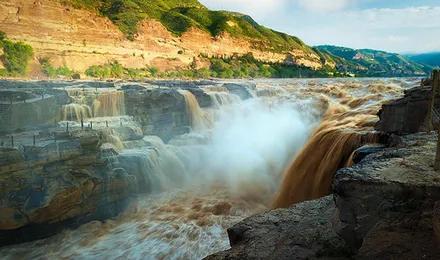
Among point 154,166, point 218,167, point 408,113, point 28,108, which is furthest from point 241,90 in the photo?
point 408,113

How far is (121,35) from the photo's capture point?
59.3m

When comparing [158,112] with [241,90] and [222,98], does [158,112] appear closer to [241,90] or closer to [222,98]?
[222,98]

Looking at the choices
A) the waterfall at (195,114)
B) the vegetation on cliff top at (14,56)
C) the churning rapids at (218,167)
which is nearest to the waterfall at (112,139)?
the churning rapids at (218,167)

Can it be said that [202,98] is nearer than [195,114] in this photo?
No

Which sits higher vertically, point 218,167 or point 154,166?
point 154,166

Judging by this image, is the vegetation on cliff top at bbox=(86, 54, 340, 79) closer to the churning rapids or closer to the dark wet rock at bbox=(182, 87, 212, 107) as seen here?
the dark wet rock at bbox=(182, 87, 212, 107)

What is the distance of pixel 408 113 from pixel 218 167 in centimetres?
845

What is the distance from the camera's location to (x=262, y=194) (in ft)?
39.8

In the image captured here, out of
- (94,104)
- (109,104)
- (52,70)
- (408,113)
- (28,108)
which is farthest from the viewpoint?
(52,70)

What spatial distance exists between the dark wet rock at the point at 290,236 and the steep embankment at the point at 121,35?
1820 inches

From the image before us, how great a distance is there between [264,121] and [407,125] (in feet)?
39.4

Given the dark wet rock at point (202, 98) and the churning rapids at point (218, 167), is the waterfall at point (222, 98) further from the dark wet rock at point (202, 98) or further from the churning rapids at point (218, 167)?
the dark wet rock at point (202, 98)

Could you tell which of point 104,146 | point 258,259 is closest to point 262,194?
point 104,146

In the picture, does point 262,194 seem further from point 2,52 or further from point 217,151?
point 2,52
